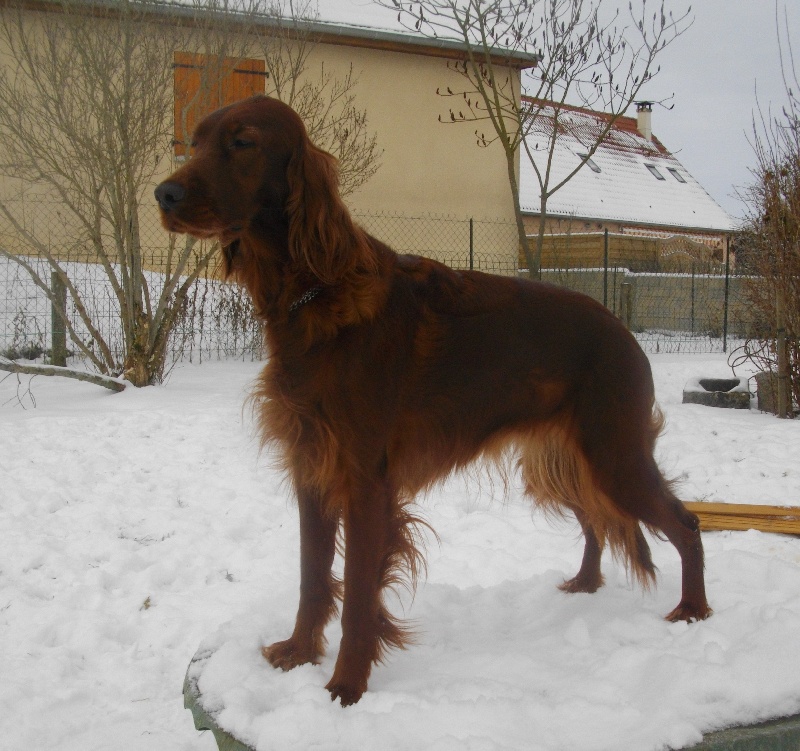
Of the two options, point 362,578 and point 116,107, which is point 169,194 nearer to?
point 362,578

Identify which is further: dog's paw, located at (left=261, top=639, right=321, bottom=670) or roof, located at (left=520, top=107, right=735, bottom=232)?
roof, located at (left=520, top=107, right=735, bottom=232)

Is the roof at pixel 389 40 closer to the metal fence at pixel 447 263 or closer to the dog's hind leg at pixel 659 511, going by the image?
the metal fence at pixel 447 263

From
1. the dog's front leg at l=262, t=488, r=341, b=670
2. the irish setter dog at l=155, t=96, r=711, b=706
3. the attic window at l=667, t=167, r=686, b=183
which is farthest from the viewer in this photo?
the attic window at l=667, t=167, r=686, b=183

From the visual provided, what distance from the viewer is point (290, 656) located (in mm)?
2168

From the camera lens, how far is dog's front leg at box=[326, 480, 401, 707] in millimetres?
1925

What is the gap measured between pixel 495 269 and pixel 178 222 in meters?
10.3

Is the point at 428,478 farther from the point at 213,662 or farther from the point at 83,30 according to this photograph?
the point at 83,30

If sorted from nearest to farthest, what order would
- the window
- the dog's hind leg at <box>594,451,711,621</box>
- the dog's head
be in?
the dog's head → the dog's hind leg at <box>594,451,711,621</box> → the window

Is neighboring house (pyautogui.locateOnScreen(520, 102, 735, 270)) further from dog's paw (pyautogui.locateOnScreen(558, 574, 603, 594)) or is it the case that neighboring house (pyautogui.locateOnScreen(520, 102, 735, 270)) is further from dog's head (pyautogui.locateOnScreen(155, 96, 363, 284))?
dog's head (pyautogui.locateOnScreen(155, 96, 363, 284))

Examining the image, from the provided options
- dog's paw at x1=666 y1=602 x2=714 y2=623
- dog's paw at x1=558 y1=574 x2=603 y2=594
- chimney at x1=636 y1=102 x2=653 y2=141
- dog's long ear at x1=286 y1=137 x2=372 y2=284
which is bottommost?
dog's paw at x1=558 y1=574 x2=603 y2=594

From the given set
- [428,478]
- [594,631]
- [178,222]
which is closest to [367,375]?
[428,478]

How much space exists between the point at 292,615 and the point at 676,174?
2114 cm

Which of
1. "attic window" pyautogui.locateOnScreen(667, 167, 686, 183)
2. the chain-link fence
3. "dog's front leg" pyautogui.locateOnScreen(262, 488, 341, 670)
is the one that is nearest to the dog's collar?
"dog's front leg" pyautogui.locateOnScreen(262, 488, 341, 670)

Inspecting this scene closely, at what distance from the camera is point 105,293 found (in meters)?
8.36
